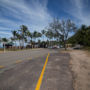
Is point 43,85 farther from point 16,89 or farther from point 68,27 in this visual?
point 68,27

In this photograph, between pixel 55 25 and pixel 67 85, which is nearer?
pixel 67 85

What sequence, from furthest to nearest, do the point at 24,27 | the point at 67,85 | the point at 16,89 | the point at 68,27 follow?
1. the point at 24,27
2. the point at 68,27
3. the point at 67,85
4. the point at 16,89

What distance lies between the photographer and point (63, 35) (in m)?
27.7

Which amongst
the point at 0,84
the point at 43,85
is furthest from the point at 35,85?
the point at 0,84

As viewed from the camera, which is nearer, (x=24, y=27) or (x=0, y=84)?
(x=0, y=84)

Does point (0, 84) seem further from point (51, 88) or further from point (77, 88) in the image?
point (77, 88)

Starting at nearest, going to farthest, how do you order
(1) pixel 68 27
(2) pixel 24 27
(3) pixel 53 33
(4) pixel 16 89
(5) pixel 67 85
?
(4) pixel 16 89
(5) pixel 67 85
(1) pixel 68 27
(3) pixel 53 33
(2) pixel 24 27

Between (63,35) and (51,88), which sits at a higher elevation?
(63,35)

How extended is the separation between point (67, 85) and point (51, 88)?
756mm

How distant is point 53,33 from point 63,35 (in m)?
3.85

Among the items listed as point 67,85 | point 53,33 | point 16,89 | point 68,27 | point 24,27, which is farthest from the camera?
point 24,27

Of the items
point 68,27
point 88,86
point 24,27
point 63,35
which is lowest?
point 88,86

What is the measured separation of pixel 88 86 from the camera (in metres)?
3.19

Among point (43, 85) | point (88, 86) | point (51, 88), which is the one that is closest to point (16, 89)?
point (43, 85)
